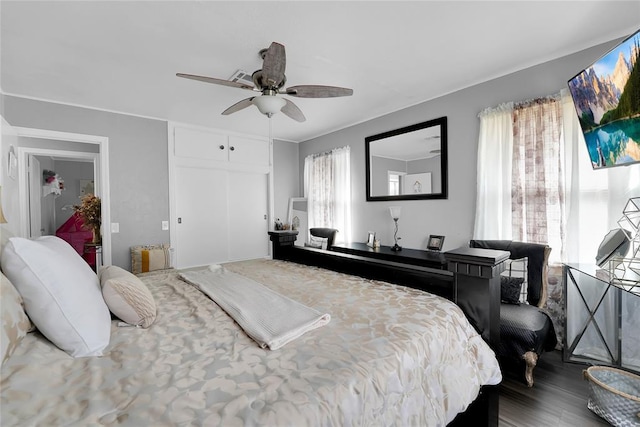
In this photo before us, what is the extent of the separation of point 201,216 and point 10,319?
11.9ft

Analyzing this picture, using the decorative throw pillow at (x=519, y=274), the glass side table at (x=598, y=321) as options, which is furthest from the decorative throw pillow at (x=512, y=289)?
the glass side table at (x=598, y=321)

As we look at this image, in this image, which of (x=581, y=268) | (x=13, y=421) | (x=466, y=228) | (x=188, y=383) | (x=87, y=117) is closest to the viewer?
(x=13, y=421)

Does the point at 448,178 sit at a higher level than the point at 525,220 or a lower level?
higher

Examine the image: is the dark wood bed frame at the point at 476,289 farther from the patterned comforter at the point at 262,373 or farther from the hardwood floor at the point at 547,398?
the hardwood floor at the point at 547,398

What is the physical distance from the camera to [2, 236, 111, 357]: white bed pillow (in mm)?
949

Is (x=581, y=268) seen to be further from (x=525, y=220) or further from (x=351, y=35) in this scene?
(x=351, y=35)

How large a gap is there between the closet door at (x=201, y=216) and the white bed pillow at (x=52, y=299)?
331 centimetres

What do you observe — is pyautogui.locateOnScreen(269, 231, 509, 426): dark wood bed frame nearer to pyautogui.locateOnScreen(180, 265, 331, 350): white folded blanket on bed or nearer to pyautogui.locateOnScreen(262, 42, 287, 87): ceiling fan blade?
pyautogui.locateOnScreen(180, 265, 331, 350): white folded blanket on bed

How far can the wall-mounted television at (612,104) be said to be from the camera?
154cm

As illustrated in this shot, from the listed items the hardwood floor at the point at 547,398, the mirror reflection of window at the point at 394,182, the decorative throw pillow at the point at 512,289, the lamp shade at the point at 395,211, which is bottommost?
the hardwood floor at the point at 547,398

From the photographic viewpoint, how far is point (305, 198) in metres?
5.27

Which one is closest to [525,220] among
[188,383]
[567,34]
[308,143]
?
[567,34]

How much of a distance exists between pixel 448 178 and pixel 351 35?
1932mm

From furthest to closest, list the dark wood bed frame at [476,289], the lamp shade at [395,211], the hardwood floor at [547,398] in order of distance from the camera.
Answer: the lamp shade at [395,211] < the hardwood floor at [547,398] < the dark wood bed frame at [476,289]
